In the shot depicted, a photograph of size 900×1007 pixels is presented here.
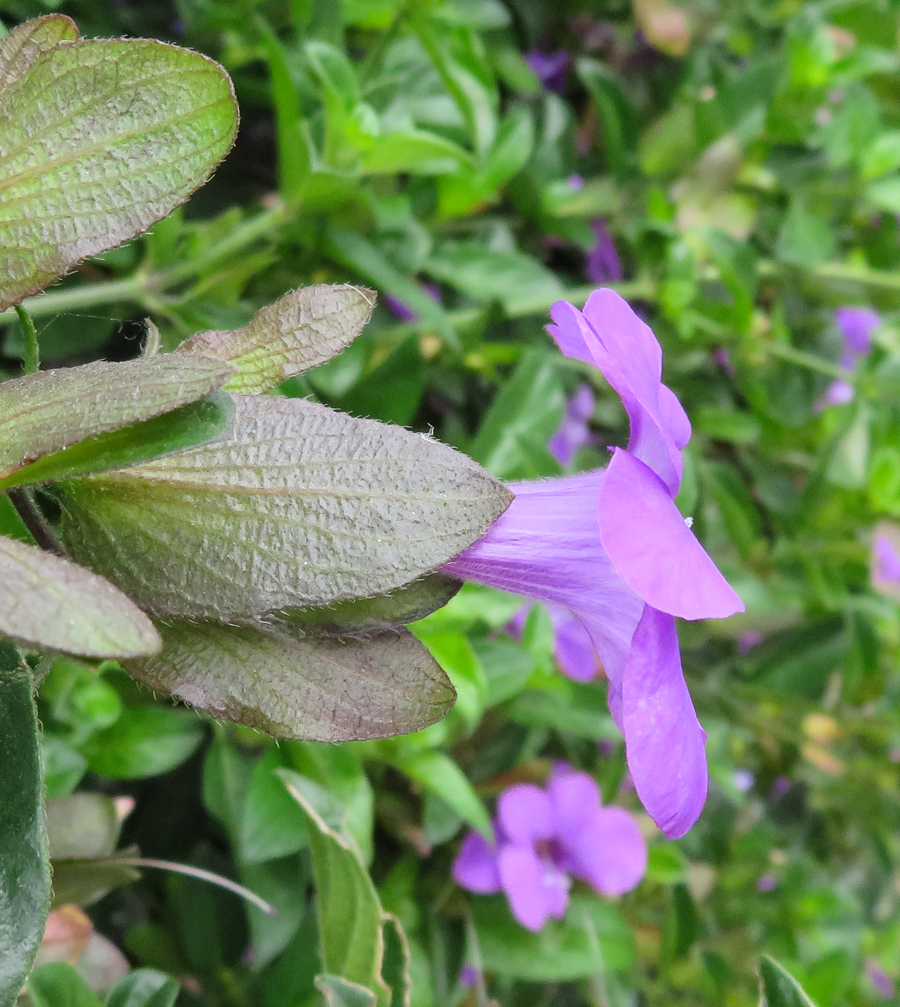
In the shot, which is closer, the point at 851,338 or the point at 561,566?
the point at 561,566

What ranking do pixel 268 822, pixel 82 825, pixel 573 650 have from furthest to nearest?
1. pixel 573 650
2. pixel 268 822
3. pixel 82 825

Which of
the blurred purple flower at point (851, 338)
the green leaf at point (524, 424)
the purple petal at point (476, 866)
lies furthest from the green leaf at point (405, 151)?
the blurred purple flower at point (851, 338)

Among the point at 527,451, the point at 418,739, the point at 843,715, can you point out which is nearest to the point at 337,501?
the point at 418,739

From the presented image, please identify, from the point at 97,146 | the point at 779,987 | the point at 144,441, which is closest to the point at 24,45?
the point at 97,146

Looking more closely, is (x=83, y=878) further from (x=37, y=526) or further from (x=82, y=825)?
(x=37, y=526)

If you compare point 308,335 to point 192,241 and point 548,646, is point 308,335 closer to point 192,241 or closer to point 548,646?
point 192,241

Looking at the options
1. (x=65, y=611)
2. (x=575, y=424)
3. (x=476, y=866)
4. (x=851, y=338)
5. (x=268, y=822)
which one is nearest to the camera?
(x=65, y=611)
